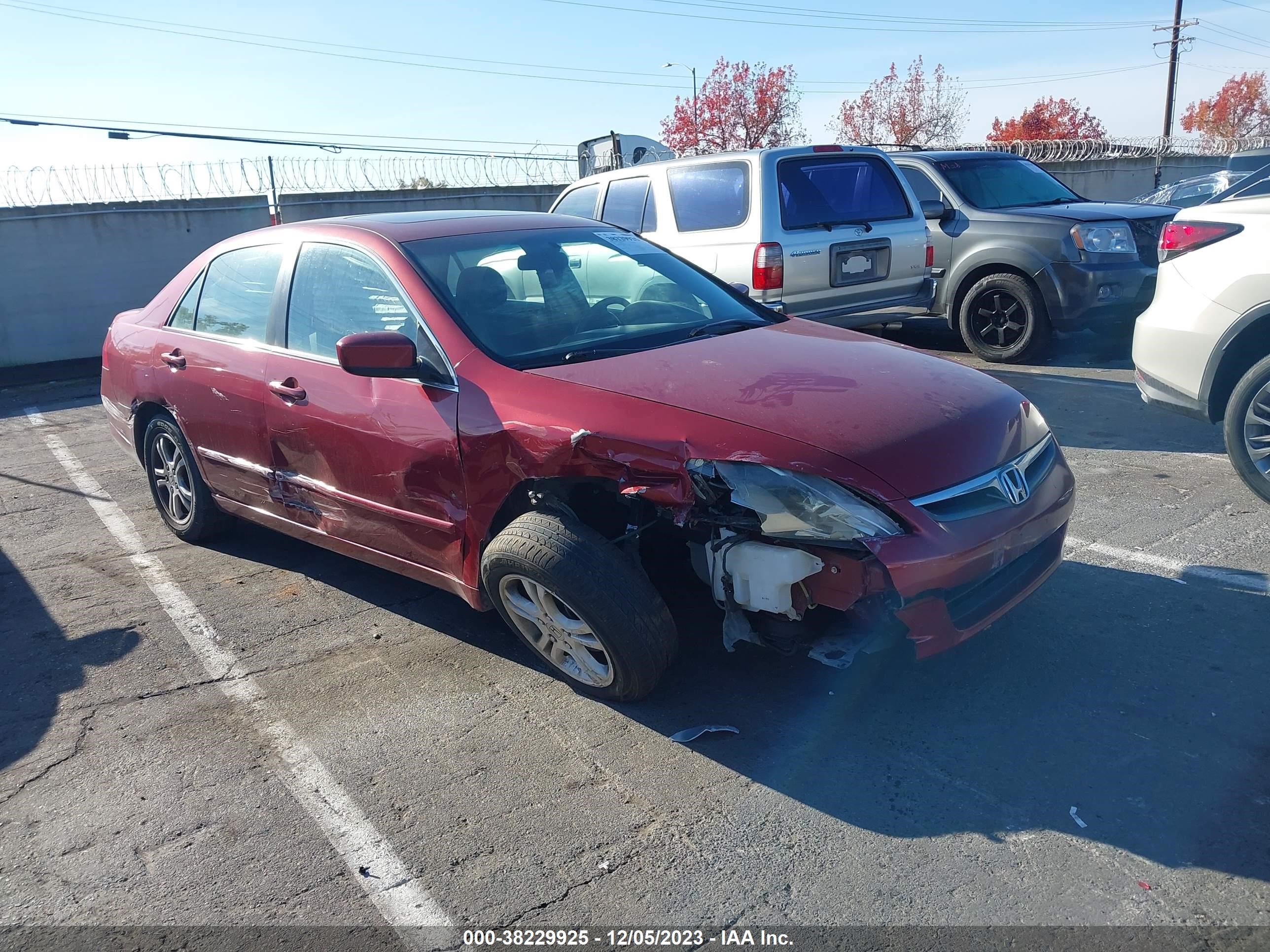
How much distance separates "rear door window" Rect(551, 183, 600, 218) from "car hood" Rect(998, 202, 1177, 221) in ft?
12.2

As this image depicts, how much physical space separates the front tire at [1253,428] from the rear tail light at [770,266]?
3.22 meters

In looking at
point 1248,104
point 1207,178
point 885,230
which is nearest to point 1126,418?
point 885,230

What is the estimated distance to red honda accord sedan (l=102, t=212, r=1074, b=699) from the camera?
3184 millimetres

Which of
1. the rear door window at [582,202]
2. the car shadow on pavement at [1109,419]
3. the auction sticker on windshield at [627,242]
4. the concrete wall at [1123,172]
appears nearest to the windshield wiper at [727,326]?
the auction sticker on windshield at [627,242]

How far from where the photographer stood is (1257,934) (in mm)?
2404

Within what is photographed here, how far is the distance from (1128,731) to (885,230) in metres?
5.54

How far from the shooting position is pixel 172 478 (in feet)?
18.5

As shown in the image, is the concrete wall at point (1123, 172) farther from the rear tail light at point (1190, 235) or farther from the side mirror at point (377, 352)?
the side mirror at point (377, 352)

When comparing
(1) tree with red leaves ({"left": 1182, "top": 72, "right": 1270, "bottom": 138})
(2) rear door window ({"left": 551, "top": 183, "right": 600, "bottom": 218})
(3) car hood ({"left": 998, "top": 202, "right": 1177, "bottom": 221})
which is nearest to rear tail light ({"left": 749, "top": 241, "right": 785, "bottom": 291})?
(2) rear door window ({"left": 551, "top": 183, "right": 600, "bottom": 218})

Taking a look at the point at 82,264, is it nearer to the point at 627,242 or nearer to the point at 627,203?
the point at 627,203

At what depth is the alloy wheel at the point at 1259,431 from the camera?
5.03 meters

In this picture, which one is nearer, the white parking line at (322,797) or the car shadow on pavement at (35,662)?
the white parking line at (322,797)

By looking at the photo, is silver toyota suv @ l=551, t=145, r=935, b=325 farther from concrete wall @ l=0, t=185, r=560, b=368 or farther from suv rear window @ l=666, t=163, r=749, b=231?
concrete wall @ l=0, t=185, r=560, b=368

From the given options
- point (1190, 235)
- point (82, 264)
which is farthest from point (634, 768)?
point (82, 264)
